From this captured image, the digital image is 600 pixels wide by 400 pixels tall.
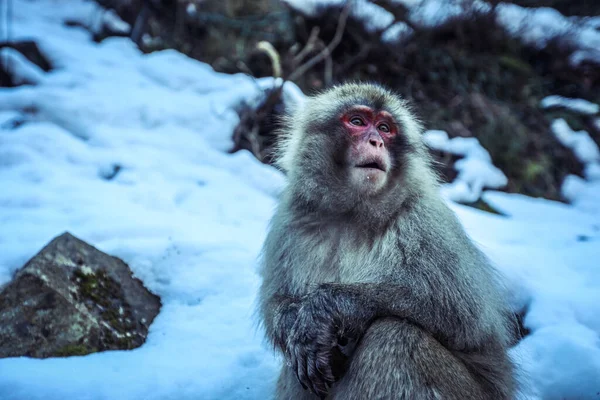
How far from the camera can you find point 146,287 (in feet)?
10.0

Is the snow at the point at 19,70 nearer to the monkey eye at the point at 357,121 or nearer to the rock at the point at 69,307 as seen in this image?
the rock at the point at 69,307

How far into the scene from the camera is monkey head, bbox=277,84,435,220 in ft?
7.47

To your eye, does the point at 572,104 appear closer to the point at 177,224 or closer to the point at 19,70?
the point at 177,224

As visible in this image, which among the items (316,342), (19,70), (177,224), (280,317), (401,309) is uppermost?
(401,309)

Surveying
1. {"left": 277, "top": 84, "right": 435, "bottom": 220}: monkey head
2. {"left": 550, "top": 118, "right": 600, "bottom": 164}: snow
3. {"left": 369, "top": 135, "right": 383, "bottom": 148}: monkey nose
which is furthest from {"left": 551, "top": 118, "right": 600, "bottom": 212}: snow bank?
{"left": 369, "top": 135, "right": 383, "bottom": 148}: monkey nose

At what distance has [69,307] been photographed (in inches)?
102

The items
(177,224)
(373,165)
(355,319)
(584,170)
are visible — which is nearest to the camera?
(355,319)

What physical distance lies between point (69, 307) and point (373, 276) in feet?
5.16

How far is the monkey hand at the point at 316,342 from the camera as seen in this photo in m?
1.96

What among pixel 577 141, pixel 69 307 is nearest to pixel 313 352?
pixel 69 307

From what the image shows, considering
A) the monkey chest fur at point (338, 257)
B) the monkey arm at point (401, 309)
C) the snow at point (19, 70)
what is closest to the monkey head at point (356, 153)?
the monkey chest fur at point (338, 257)

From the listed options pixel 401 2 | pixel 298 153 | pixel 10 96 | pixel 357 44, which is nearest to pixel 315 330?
pixel 298 153

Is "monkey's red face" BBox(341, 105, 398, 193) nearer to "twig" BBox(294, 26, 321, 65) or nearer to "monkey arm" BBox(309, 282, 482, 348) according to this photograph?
"monkey arm" BBox(309, 282, 482, 348)

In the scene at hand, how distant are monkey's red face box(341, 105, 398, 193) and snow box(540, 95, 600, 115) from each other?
5150mm
